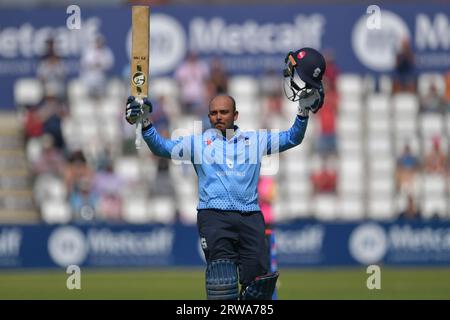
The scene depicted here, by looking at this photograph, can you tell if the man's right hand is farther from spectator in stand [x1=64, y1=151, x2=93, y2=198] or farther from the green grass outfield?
spectator in stand [x1=64, y1=151, x2=93, y2=198]

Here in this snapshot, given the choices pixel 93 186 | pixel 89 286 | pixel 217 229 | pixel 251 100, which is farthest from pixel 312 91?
pixel 251 100

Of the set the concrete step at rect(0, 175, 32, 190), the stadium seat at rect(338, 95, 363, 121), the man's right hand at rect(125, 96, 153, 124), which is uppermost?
the stadium seat at rect(338, 95, 363, 121)

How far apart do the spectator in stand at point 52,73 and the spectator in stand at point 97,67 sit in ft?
1.72

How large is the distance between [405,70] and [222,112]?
17.3 metres

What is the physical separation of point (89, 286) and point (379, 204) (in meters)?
9.79

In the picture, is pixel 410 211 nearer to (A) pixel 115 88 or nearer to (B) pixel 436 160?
(B) pixel 436 160

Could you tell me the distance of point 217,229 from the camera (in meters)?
9.98

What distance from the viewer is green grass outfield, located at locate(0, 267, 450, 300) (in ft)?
53.5

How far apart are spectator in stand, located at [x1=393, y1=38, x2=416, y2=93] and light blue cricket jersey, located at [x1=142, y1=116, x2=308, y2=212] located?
1689cm

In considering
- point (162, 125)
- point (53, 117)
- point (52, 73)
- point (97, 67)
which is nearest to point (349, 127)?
point (162, 125)

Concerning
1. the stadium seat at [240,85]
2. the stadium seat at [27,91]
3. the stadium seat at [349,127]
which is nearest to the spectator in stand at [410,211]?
the stadium seat at [349,127]

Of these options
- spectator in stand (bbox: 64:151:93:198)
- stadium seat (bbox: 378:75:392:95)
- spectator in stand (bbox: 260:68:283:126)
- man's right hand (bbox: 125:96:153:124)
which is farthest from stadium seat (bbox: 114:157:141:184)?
man's right hand (bbox: 125:96:153:124)

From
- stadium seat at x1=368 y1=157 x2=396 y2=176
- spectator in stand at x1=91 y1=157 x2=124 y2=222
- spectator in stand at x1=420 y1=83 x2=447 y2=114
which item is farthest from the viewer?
spectator in stand at x1=420 y1=83 x2=447 y2=114

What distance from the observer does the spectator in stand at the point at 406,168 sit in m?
25.6
